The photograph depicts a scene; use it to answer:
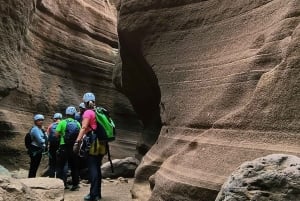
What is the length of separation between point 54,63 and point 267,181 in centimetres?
1242

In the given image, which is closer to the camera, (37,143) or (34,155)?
(37,143)

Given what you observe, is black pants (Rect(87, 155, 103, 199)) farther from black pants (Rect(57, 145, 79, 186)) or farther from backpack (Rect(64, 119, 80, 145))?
black pants (Rect(57, 145, 79, 186))

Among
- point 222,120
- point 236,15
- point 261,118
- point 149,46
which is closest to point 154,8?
point 149,46

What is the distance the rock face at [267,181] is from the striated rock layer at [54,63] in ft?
28.9

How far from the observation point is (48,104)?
13.9 metres

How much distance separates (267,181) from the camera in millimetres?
2898

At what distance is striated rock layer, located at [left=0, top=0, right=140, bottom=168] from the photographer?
1101cm

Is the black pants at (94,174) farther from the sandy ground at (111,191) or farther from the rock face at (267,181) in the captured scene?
the rock face at (267,181)

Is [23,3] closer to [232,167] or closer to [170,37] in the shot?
[170,37]

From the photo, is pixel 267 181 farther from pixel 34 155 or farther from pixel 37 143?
pixel 34 155

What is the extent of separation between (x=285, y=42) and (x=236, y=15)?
1.40m

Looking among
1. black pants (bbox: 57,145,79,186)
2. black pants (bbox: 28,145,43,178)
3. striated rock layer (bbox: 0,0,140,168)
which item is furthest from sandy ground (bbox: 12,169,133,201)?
striated rock layer (bbox: 0,0,140,168)

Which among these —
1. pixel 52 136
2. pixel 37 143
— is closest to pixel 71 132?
pixel 52 136

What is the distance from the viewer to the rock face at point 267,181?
2.81 meters
